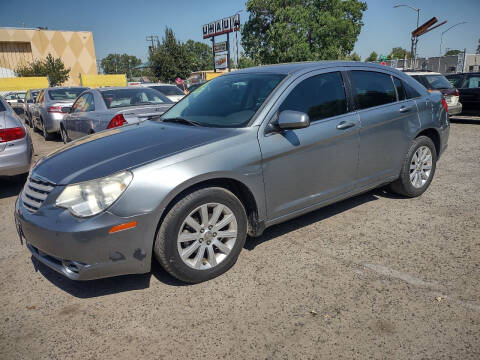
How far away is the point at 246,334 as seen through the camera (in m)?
2.42

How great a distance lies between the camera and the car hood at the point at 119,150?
2.73 metres

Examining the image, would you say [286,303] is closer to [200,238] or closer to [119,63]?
[200,238]

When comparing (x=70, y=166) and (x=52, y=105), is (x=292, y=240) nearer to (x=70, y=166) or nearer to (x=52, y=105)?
(x=70, y=166)

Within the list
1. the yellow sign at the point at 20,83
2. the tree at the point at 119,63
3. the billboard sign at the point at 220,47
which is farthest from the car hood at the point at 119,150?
the tree at the point at 119,63

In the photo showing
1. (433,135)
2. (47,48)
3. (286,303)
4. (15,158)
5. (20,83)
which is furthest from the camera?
(47,48)

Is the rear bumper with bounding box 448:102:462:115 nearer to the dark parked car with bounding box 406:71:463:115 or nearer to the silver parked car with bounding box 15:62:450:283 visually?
the dark parked car with bounding box 406:71:463:115

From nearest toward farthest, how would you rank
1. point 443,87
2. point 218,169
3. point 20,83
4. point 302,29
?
1. point 218,169
2. point 443,87
3. point 20,83
4. point 302,29

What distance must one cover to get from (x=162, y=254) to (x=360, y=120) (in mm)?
2408

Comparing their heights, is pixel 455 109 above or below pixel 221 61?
below

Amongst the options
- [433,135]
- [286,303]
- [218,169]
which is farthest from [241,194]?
[433,135]

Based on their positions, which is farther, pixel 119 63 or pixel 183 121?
pixel 119 63

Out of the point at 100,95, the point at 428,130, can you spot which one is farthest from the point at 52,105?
the point at 428,130

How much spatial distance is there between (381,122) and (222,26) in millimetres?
47461

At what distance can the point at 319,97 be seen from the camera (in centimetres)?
365
